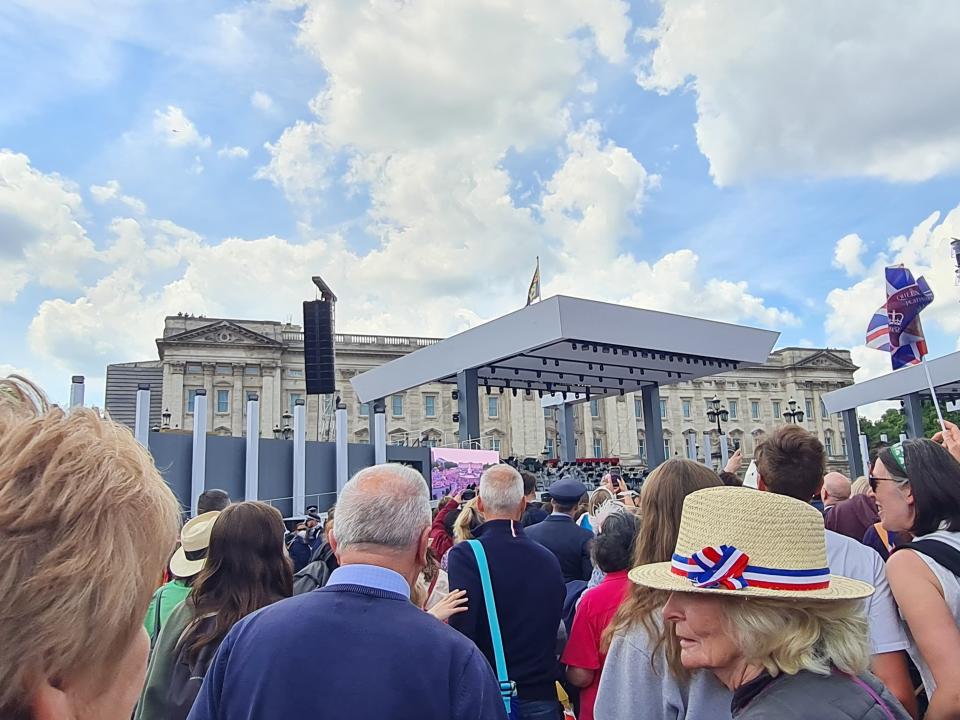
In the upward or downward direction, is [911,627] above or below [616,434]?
below

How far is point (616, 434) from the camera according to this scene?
63.0 m

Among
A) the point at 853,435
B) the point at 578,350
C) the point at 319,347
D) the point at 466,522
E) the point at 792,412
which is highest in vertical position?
the point at 319,347

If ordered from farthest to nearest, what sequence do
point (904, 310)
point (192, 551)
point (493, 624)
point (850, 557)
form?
point (904, 310) < point (192, 551) < point (493, 624) < point (850, 557)

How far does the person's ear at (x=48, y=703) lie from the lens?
97 cm

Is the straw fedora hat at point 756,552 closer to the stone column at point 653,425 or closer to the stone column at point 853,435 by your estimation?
the stone column at point 653,425

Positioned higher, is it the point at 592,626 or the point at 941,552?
the point at 941,552

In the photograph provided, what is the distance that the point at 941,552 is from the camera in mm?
2783

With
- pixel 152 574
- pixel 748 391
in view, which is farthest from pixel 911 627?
pixel 748 391

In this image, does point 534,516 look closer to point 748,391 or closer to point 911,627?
point 911,627

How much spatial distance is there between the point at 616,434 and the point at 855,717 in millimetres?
62730

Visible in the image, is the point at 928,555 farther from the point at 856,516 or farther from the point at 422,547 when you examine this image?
the point at 856,516

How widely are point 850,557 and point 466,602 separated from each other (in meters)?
1.79

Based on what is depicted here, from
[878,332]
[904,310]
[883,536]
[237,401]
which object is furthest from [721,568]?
[237,401]

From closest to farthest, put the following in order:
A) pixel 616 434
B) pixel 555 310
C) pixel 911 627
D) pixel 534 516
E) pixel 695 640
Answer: pixel 695 640 → pixel 911 627 → pixel 534 516 → pixel 555 310 → pixel 616 434
